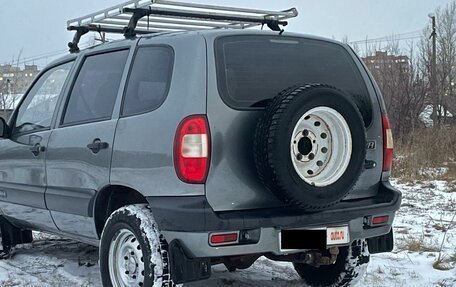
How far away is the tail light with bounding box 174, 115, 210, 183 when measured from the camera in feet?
9.78

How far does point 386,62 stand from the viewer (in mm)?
17953

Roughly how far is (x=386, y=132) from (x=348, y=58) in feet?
1.79

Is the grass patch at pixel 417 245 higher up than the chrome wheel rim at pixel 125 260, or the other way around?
the chrome wheel rim at pixel 125 260

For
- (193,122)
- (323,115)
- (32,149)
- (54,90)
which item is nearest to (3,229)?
(32,149)

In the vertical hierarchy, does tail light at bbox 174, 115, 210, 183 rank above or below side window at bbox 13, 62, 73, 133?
below

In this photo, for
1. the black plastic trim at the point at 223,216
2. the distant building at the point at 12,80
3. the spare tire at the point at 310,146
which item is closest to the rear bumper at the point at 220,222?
the black plastic trim at the point at 223,216

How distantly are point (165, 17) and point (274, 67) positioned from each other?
1378mm

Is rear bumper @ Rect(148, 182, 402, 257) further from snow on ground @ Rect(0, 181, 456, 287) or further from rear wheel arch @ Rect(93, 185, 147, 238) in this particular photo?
snow on ground @ Rect(0, 181, 456, 287)

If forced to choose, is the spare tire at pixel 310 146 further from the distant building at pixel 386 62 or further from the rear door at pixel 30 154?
the distant building at pixel 386 62

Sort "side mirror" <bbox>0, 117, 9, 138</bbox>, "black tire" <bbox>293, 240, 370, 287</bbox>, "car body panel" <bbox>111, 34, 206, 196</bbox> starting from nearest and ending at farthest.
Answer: "car body panel" <bbox>111, 34, 206, 196</bbox> < "black tire" <bbox>293, 240, 370, 287</bbox> < "side mirror" <bbox>0, 117, 9, 138</bbox>

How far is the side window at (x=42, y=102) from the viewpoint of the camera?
14.4 ft

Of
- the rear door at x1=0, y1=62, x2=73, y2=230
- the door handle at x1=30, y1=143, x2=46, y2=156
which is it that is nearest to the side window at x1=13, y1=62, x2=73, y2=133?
the rear door at x1=0, y1=62, x2=73, y2=230

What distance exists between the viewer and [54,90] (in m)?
4.46

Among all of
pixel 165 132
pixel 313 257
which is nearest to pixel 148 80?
pixel 165 132
